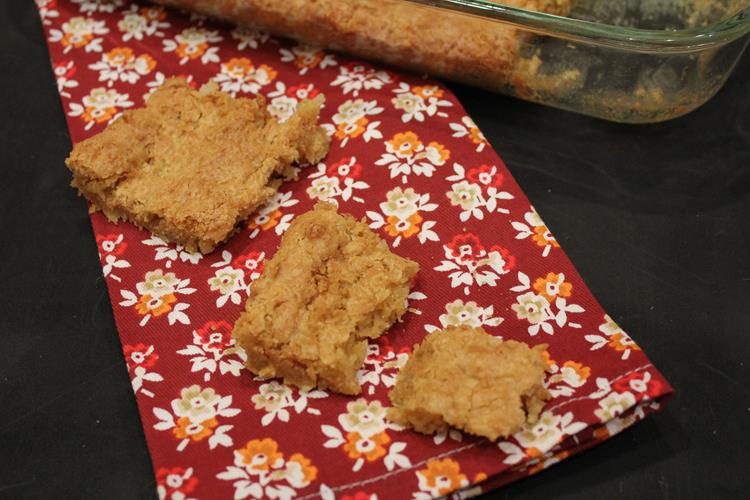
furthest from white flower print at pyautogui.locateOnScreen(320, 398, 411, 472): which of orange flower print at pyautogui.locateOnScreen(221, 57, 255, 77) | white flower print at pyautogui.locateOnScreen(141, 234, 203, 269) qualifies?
orange flower print at pyautogui.locateOnScreen(221, 57, 255, 77)

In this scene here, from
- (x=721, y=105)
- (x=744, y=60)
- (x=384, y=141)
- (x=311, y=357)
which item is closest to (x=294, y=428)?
(x=311, y=357)

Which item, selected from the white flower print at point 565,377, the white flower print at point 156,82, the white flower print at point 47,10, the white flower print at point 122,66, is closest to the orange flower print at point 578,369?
the white flower print at point 565,377

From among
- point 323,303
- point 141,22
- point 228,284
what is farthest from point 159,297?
point 141,22

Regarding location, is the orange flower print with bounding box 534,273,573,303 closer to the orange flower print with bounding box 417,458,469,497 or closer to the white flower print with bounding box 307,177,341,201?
the orange flower print with bounding box 417,458,469,497

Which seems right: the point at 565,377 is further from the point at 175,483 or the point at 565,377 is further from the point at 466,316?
the point at 175,483

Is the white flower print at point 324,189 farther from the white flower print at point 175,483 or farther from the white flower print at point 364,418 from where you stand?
the white flower print at point 175,483
